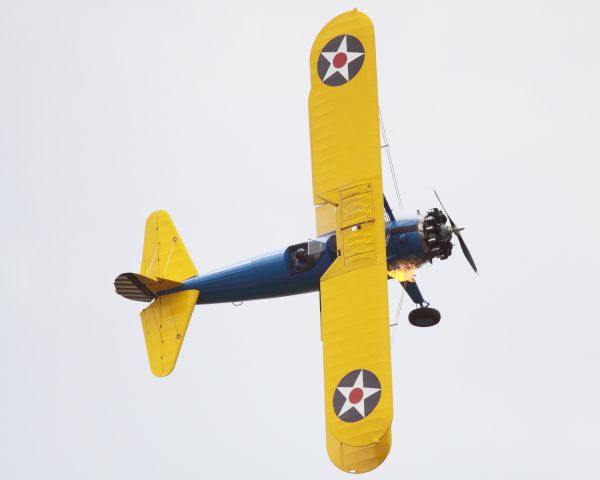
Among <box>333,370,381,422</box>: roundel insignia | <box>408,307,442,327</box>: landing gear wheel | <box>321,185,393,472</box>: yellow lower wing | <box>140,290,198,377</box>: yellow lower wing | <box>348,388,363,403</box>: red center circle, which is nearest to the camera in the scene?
<box>321,185,393,472</box>: yellow lower wing

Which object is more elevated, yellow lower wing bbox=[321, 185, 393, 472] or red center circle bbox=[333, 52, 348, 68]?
red center circle bbox=[333, 52, 348, 68]

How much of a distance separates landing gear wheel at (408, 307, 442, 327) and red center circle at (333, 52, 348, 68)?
14.9 ft

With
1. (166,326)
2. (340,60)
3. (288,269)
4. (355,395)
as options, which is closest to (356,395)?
(355,395)

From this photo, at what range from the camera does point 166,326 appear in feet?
94.9

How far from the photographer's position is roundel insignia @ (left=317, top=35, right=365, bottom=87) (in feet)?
89.1

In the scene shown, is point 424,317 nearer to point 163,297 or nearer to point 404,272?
point 404,272

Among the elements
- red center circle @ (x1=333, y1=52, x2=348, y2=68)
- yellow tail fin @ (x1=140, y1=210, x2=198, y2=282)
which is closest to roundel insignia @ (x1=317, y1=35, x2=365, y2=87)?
red center circle @ (x1=333, y1=52, x2=348, y2=68)

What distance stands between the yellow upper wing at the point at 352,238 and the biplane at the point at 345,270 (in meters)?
0.02

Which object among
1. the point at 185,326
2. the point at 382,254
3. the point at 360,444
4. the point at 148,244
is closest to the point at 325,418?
the point at 360,444

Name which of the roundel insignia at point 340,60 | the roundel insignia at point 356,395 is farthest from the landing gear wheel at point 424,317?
the roundel insignia at point 340,60

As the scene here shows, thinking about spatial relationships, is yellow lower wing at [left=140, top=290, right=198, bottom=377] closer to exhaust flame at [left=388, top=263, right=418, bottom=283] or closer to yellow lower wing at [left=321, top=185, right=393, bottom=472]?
yellow lower wing at [left=321, top=185, right=393, bottom=472]

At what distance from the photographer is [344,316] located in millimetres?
25609

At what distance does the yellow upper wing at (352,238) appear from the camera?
24.6 m

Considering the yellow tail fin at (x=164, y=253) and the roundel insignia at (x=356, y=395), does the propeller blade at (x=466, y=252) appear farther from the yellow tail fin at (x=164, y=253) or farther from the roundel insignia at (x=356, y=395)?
the yellow tail fin at (x=164, y=253)
